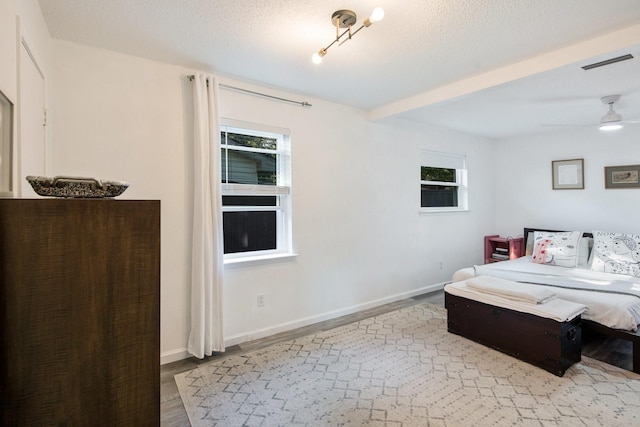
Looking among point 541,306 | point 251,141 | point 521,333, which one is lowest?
point 521,333

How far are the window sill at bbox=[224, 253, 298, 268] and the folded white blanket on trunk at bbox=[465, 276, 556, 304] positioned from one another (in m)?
1.84

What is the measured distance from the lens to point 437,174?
4.92 m

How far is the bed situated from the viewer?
8.55ft

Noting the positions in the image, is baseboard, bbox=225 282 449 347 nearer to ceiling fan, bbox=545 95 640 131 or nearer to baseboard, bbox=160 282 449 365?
baseboard, bbox=160 282 449 365

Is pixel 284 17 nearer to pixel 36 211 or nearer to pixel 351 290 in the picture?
pixel 36 211

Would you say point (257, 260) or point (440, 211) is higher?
point (440, 211)

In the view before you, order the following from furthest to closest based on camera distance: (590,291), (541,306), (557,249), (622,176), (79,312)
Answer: (622,176) < (557,249) < (590,291) < (541,306) < (79,312)

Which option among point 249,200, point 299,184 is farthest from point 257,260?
point 299,184

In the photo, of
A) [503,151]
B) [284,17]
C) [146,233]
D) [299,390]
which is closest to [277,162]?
[284,17]

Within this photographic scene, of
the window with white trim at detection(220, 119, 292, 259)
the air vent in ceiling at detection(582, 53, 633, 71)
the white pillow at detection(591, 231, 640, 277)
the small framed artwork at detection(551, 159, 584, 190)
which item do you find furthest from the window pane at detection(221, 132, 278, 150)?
the small framed artwork at detection(551, 159, 584, 190)

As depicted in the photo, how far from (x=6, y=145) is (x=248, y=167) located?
1.93 meters

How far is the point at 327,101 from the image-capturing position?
11.8 ft

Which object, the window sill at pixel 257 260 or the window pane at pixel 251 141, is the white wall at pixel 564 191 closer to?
the window sill at pixel 257 260

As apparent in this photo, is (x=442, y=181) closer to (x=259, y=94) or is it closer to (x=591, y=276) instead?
(x=591, y=276)
